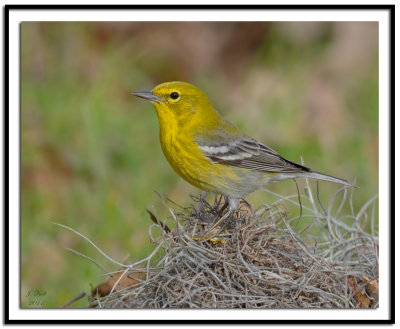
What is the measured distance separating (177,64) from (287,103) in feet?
6.51

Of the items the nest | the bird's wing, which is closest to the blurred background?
the bird's wing

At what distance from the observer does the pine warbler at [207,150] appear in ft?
17.2

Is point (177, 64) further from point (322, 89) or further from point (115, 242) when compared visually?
point (115, 242)

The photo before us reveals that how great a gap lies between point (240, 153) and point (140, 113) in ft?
13.6

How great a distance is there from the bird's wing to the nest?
685 mm

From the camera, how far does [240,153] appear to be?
5570mm

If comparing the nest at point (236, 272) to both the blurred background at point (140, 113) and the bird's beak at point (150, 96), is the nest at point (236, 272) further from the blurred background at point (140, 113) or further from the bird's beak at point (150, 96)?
the blurred background at point (140, 113)

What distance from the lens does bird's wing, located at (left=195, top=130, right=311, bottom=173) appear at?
541 centimetres
